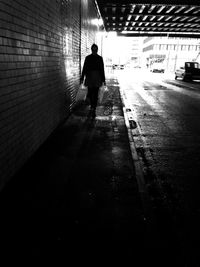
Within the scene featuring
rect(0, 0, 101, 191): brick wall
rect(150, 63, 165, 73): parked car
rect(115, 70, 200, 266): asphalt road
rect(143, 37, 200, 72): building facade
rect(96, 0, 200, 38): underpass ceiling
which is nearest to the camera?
rect(115, 70, 200, 266): asphalt road

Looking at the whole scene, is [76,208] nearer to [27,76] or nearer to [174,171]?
[174,171]

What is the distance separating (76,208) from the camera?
10.6 feet

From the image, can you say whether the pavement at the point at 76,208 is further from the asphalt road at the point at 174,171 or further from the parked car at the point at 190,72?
the parked car at the point at 190,72

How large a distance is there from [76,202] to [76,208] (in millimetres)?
148

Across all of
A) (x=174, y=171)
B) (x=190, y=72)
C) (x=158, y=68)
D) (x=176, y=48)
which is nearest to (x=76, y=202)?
(x=174, y=171)

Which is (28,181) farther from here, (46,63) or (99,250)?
(46,63)

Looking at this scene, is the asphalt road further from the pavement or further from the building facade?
the building facade

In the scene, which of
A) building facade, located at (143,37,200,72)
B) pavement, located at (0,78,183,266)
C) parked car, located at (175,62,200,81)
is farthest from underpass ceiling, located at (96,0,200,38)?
building facade, located at (143,37,200,72)

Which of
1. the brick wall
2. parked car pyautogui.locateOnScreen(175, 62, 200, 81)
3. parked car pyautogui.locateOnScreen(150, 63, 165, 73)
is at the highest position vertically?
the brick wall

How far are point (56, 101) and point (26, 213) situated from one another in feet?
13.1

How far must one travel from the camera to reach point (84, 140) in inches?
Result: 237

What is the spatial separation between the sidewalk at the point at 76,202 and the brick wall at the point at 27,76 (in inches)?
14.8

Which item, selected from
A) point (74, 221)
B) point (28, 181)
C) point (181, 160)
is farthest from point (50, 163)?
point (181, 160)

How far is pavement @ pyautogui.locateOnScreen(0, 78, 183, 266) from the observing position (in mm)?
2512
